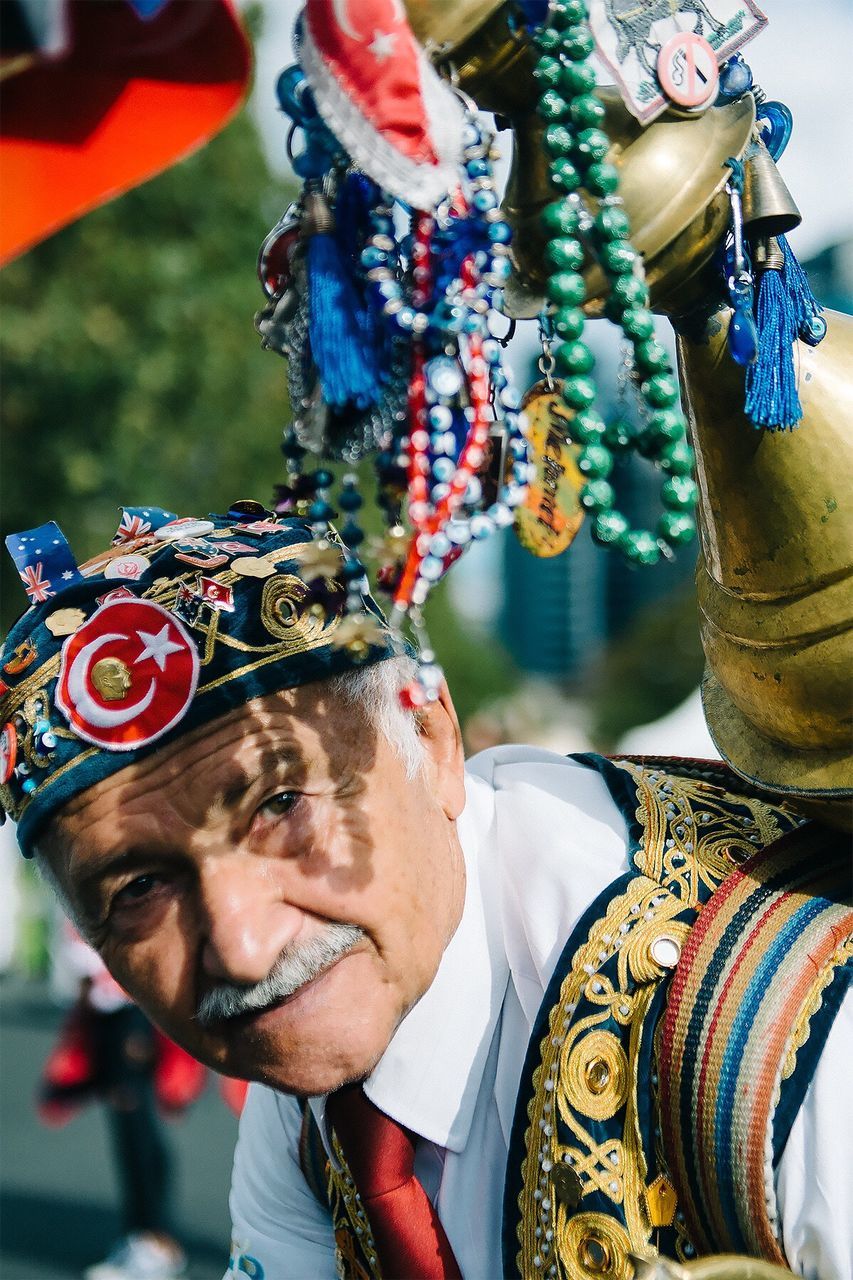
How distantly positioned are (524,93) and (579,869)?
87 cm

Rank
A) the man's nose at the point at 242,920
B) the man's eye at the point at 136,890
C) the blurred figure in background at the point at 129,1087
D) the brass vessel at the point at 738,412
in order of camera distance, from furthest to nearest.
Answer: the blurred figure in background at the point at 129,1087 → the man's eye at the point at 136,890 → the man's nose at the point at 242,920 → the brass vessel at the point at 738,412

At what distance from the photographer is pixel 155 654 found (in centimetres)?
157

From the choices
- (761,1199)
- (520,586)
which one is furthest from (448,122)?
(520,586)

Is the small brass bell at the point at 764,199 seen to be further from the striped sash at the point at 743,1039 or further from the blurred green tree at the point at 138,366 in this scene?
the blurred green tree at the point at 138,366

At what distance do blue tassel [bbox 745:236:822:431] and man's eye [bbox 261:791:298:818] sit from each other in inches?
26.3

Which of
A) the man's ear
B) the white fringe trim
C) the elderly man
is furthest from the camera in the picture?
the man's ear

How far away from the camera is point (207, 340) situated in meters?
11.1

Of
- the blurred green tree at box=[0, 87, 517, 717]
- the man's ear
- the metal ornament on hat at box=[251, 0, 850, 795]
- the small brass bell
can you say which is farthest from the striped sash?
the blurred green tree at box=[0, 87, 517, 717]

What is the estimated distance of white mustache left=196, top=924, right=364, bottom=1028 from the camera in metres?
1.49

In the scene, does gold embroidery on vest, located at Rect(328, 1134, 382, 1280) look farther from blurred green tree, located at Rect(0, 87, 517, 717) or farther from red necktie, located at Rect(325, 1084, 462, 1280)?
blurred green tree, located at Rect(0, 87, 517, 717)

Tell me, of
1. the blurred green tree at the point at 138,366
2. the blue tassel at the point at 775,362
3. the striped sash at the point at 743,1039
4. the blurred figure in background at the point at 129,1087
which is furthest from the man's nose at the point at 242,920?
the blurred green tree at the point at 138,366

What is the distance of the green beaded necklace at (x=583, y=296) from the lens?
117cm

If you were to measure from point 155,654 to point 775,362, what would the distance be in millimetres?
774

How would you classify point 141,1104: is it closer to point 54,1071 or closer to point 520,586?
point 54,1071
